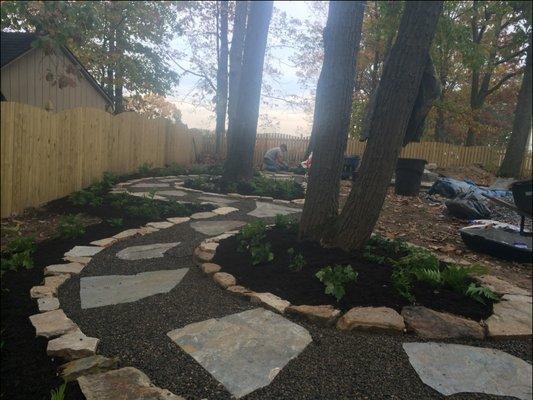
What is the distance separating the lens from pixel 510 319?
2590mm

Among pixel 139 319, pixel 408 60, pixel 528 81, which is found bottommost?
pixel 139 319

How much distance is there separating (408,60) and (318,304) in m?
1.95

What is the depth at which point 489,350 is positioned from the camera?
2.28 metres

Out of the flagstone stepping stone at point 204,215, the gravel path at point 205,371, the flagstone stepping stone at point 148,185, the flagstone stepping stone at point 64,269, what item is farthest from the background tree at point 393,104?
the flagstone stepping stone at point 148,185

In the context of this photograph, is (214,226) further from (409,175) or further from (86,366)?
(409,175)

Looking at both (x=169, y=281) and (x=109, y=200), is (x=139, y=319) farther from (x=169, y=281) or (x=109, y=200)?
(x=109, y=200)

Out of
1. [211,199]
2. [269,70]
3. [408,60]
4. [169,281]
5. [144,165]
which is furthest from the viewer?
[269,70]

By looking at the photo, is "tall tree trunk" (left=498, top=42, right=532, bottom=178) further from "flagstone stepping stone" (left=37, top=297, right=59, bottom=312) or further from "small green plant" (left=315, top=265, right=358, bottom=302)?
"flagstone stepping stone" (left=37, top=297, right=59, bottom=312)

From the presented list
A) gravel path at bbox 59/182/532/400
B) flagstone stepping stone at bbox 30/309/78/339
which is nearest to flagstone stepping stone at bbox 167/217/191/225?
gravel path at bbox 59/182/532/400

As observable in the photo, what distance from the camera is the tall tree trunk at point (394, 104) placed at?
2.96 metres

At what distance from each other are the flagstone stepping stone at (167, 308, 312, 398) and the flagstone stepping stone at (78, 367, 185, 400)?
296mm

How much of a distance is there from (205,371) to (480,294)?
6.82 ft

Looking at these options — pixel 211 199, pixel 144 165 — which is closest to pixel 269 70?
pixel 144 165

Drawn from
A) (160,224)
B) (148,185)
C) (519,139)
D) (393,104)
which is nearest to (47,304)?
(160,224)
